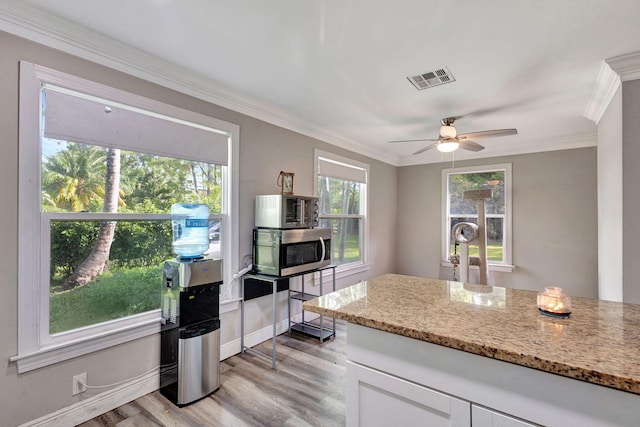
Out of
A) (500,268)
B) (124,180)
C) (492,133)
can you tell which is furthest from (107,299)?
(500,268)

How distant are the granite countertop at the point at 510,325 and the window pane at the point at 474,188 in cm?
385

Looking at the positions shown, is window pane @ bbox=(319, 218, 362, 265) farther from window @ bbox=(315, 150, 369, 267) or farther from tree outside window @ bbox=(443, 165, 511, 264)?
tree outside window @ bbox=(443, 165, 511, 264)

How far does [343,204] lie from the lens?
4.53m

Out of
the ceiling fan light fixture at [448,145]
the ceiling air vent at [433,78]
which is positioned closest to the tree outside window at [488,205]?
the ceiling fan light fixture at [448,145]

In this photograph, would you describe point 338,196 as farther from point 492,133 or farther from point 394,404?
point 394,404

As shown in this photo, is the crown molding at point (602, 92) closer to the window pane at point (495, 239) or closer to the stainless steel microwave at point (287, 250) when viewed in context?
the window pane at point (495, 239)

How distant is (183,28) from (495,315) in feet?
7.52

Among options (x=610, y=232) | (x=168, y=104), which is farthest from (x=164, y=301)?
(x=610, y=232)

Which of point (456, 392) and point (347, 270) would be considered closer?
point (456, 392)

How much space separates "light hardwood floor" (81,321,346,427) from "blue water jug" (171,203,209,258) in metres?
1.08

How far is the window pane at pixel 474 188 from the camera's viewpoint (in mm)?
4836

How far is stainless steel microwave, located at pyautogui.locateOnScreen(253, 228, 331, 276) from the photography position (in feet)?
9.12

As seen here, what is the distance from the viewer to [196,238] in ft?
8.19

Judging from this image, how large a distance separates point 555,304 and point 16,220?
2710 millimetres
